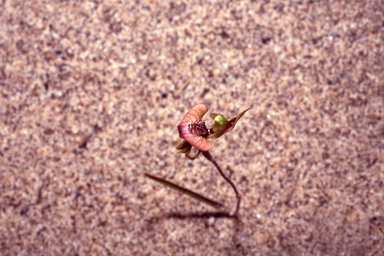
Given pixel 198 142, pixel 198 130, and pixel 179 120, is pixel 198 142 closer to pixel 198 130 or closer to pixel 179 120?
pixel 198 130

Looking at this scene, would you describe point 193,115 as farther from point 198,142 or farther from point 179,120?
point 179,120

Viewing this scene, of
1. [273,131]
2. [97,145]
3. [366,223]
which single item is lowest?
[97,145]

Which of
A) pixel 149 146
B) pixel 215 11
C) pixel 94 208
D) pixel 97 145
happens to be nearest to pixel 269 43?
pixel 215 11

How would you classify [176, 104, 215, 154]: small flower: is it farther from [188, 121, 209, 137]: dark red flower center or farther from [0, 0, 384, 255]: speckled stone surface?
[0, 0, 384, 255]: speckled stone surface

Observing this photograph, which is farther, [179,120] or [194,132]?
[179,120]

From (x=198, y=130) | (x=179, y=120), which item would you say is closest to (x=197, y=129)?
(x=198, y=130)

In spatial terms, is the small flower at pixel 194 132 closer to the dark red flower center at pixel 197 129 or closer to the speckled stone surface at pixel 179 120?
the dark red flower center at pixel 197 129

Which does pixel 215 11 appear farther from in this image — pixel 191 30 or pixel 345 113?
pixel 345 113
